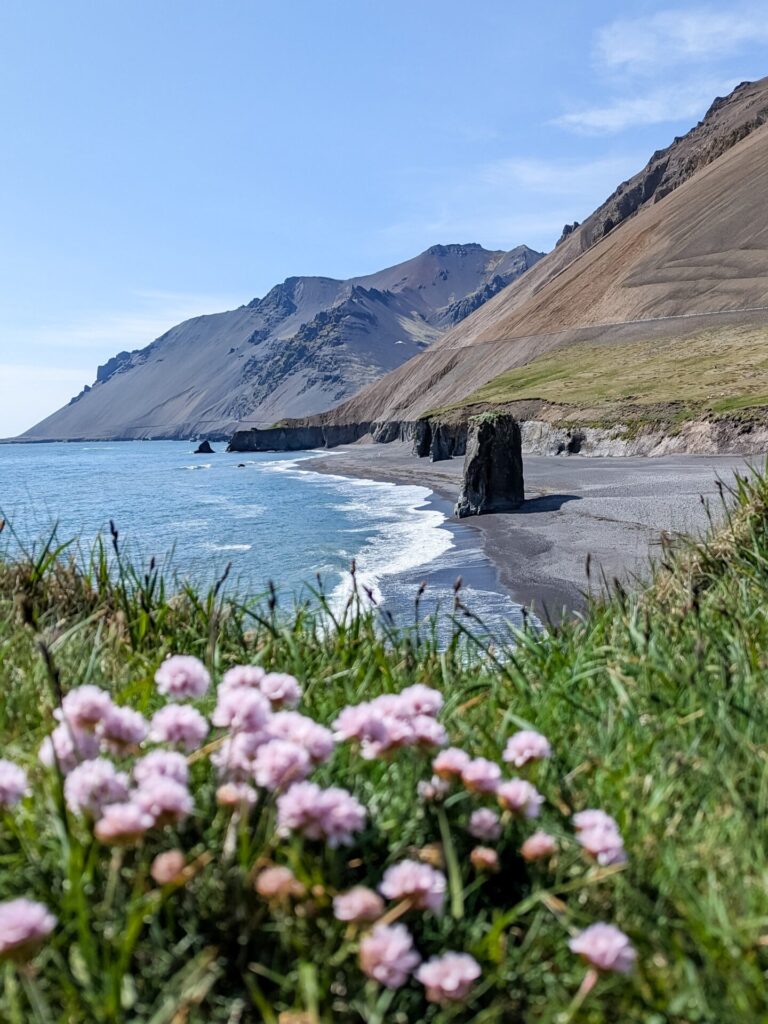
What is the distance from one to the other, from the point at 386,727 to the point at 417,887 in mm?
486

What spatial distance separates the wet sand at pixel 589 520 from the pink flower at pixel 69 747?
4812mm

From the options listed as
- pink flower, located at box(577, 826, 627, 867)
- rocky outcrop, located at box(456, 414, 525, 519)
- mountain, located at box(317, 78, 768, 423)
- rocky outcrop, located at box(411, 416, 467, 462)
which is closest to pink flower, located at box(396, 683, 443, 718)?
pink flower, located at box(577, 826, 627, 867)

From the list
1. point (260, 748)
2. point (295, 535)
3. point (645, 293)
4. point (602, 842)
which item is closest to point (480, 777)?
point (602, 842)

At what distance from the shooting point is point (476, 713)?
3174 millimetres

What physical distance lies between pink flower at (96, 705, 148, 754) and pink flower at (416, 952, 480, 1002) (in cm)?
90

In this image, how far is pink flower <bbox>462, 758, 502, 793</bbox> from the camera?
207cm

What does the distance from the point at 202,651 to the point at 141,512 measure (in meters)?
45.1

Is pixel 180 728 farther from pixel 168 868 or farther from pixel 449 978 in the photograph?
pixel 449 978

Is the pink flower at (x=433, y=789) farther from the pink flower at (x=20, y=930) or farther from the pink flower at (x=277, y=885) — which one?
the pink flower at (x=20, y=930)

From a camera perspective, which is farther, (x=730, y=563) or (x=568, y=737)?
(x=730, y=563)

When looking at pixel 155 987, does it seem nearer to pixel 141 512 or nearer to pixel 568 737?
pixel 568 737

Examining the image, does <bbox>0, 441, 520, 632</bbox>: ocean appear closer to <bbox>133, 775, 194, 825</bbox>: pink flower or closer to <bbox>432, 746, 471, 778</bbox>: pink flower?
<bbox>432, 746, 471, 778</bbox>: pink flower

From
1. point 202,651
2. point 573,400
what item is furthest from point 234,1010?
point 573,400

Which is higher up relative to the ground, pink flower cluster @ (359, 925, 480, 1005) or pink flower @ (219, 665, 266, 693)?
pink flower @ (219, 665, 266, 693)
